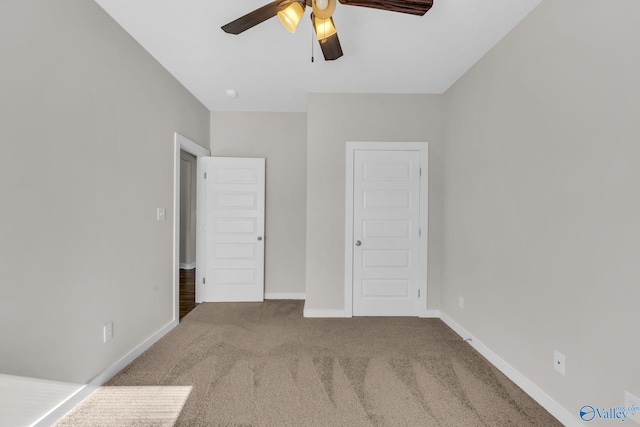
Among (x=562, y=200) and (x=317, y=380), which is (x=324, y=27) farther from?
(x=317, y=380)

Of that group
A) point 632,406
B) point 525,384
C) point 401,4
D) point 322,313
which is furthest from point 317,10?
point 322,313

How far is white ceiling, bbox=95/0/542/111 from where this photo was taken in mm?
2096

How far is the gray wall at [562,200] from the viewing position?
1.47 m

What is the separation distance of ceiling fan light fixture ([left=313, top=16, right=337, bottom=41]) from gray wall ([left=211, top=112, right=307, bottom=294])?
2442 millimetres

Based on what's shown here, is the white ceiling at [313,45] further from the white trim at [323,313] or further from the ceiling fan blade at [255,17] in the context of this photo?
the white trim at [323,313]

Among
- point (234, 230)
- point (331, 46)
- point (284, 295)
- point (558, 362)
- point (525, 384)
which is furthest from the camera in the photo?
point (284, 295)

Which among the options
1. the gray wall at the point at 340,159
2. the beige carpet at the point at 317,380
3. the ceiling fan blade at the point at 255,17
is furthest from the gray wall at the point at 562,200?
the ceiling fan blade at the point at 255,17

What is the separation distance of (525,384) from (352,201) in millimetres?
2213

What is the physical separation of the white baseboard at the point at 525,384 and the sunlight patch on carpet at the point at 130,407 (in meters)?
2.28

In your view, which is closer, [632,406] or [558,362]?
[632,406]

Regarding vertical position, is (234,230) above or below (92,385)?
above

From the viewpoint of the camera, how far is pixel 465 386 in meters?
2.14

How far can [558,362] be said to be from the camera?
1833 mm

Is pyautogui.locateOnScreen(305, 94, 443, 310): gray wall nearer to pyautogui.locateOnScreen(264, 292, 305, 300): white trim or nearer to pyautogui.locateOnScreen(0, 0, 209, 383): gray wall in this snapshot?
pyautogui.locateOnScreen(264, 292, 305, 300): white trim
